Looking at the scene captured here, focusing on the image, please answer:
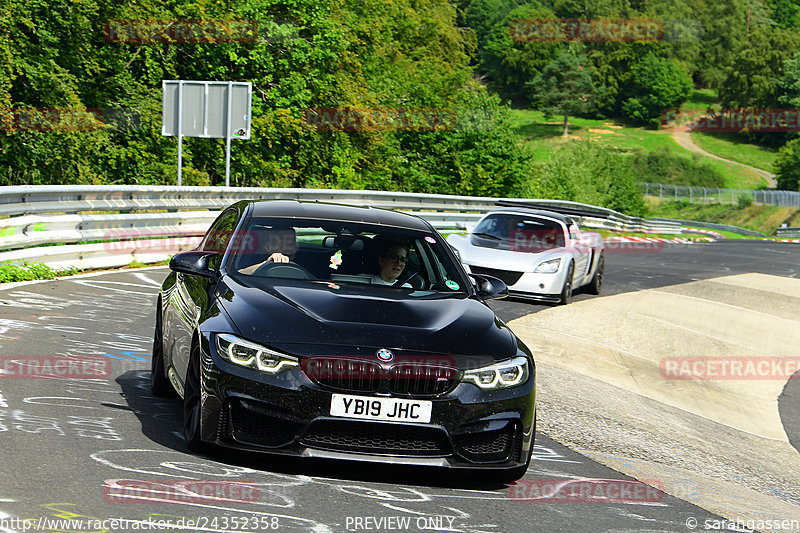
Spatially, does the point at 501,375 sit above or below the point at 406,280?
below

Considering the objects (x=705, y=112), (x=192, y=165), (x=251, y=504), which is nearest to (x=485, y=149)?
(x=192, y=165)

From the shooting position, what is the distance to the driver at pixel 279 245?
6.33 m

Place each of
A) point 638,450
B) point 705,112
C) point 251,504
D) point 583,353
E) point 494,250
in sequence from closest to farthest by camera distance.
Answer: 1. point 251,504
2. point 638,450
3. point 583,353
4. point 494,250
5. point 705,112

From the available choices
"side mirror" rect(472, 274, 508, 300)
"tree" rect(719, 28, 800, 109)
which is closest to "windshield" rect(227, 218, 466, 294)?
"side mirror" rect(472, 274, 508, 300)

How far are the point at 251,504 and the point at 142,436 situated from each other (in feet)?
4.59

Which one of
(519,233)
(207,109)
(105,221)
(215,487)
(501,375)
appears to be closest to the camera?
(215,487)

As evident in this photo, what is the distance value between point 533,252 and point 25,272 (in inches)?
278

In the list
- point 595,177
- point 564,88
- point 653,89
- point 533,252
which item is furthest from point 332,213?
point 653,89

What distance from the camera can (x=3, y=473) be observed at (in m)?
4.79

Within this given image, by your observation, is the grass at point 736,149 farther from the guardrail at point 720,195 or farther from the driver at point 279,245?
the driver at point 279,245

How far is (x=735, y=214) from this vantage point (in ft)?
330

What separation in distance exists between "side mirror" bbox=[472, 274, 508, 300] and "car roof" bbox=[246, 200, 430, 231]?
0.51 metres

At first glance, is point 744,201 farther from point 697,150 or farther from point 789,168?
point 697,150

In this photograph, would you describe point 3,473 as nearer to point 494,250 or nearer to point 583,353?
point 583,353
